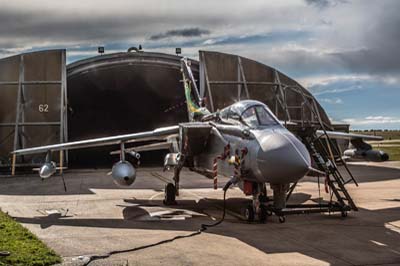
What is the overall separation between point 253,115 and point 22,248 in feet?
21.3

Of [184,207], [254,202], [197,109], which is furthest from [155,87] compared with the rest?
[254,202]

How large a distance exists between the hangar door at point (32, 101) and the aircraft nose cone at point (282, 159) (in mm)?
21228

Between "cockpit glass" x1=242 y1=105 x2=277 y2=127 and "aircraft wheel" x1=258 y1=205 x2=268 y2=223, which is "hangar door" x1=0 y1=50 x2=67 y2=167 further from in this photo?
"aircraft wheel" x1=258 y1=205 x2=268 y2=223

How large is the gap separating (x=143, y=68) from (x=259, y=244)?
25.0 m

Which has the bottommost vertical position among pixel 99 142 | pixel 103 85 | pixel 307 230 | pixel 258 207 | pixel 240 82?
pixel 307 230

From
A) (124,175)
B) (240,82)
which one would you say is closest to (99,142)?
(124,175)

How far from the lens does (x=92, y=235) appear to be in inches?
418

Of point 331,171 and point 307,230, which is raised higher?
point 331,171

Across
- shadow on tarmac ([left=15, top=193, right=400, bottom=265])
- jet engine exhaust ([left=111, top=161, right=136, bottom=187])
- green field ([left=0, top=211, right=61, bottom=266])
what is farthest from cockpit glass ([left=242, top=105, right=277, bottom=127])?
green field ([left=0, top=211, right=61, bottom=266])

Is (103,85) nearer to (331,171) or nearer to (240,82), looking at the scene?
(240,82)

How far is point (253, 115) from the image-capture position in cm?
1255

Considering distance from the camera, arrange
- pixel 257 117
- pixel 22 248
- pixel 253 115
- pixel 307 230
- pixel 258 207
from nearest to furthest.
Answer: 1. pixel 22 248
2. pixel 307 230
3. pixel 258 207
4. pixel 257 117
5. pixel 253 115

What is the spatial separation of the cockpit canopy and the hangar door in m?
19.2

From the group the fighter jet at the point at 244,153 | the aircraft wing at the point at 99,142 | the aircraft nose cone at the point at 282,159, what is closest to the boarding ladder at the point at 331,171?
the fighter jet at the point at 244,153
